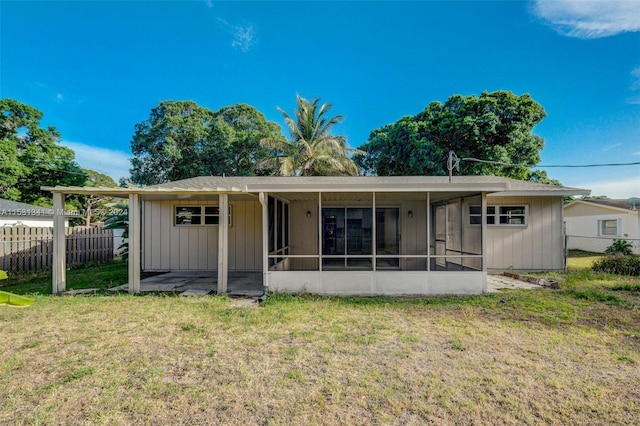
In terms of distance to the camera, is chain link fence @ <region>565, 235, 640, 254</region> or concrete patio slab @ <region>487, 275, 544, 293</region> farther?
chain link fence @ <region>565, 235, 640, 254</region>

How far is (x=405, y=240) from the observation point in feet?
29.1

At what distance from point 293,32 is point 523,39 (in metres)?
10.3

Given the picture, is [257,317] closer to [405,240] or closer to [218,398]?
[218,398]

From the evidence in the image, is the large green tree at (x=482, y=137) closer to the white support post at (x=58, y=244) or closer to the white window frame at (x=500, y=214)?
the white window frame at (x=500, y=214)

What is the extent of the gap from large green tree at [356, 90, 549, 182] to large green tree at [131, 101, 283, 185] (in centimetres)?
1061

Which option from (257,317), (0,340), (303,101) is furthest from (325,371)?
(303,101)

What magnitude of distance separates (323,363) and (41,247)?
10.4m

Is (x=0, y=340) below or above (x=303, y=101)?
below

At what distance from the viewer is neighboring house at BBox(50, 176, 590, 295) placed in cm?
649

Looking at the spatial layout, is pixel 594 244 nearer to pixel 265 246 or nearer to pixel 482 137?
pixel 482 137

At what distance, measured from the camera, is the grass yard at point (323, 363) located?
2.59m

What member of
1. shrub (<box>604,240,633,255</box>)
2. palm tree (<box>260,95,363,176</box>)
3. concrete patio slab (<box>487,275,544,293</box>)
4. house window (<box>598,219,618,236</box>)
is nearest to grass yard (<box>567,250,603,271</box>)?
shrub (<box>604,240,633,255</box>)

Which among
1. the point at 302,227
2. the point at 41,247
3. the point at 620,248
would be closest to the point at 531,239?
the point at 620,248

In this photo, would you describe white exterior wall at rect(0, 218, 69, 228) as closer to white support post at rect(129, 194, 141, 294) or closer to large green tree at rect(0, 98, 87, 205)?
large green tree at rect(0, 98, 87, 205)
